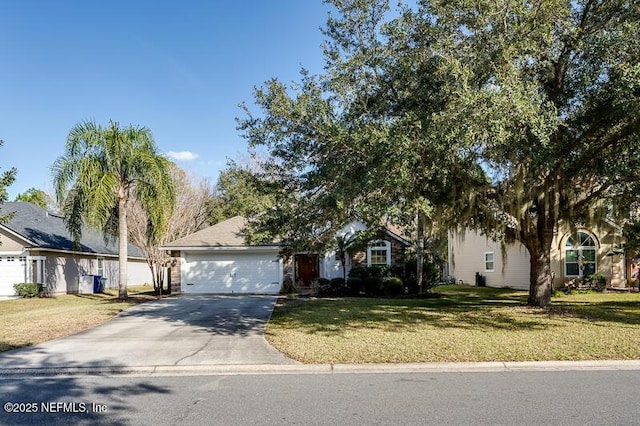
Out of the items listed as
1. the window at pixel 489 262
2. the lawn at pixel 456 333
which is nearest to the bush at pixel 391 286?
the lawn at pixel 456 333

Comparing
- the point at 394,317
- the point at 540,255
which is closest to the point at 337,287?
the point at 394,317

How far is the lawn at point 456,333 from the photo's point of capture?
26.8ft

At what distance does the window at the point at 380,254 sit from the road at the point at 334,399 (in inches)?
590

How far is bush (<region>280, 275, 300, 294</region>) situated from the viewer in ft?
72.6

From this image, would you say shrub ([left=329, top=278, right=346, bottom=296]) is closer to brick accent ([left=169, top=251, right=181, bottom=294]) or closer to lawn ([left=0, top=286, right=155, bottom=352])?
brick accent ([left=169, top=251, right=181, bottom=294])

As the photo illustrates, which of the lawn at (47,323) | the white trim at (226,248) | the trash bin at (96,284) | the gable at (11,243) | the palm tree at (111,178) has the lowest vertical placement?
the trash bin at (96,284)

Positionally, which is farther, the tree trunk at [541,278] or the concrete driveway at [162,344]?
the tree trunk at [541,278]

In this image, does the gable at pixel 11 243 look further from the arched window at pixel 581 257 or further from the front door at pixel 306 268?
the arched window at pixel 581 257

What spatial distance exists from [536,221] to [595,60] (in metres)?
5.59

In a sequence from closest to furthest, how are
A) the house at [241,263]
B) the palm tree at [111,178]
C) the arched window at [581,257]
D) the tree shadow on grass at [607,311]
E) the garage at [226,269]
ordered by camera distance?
the tree shadow on grass at [607,311]
the palm tree at [111,178]
the arched window at [581,257]
the house at [241,263]
the garage at [226,269]

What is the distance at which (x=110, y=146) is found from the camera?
58.9 ft

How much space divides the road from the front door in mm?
15639

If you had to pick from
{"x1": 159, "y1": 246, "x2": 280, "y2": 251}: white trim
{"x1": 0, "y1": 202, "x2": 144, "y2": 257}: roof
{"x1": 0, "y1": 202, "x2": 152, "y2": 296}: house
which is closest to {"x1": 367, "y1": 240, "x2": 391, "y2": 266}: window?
{"x1": 159, "y1": 246, "x2": 280, "y2": 251}: white trim

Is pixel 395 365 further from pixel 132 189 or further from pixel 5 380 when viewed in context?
pixel 132 189
